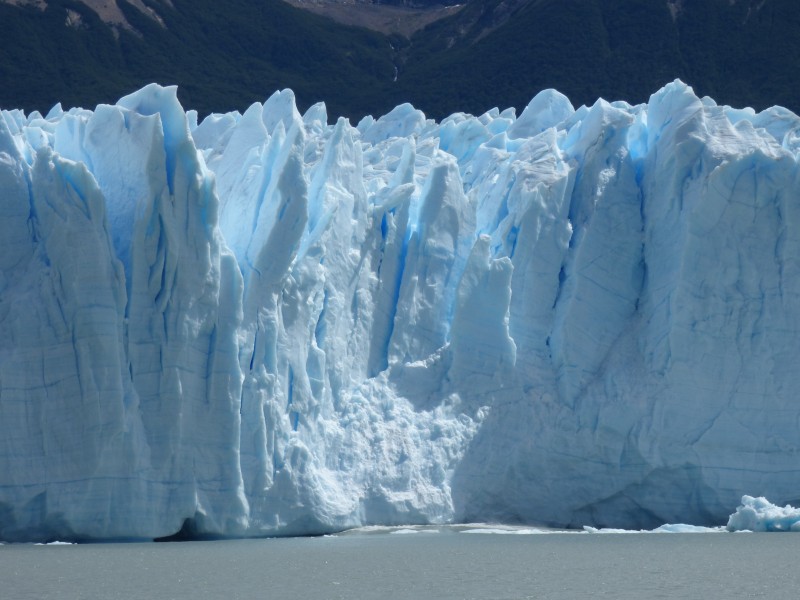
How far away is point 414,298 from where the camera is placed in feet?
73.8

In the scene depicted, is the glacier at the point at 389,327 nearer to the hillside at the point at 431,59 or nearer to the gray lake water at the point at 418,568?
the gray lake water at the point at 418,568

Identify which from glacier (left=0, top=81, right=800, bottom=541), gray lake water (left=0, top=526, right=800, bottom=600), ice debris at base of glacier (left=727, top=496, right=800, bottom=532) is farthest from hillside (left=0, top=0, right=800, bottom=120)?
gray lake water (left=0, top=526, right=800, bottom=600)

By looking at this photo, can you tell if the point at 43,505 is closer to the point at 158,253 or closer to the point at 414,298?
the point at 158,253

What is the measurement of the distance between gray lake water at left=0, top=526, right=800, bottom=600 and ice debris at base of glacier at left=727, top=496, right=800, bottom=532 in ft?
0.68

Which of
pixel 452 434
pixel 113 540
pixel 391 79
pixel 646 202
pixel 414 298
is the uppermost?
pixel 391 79

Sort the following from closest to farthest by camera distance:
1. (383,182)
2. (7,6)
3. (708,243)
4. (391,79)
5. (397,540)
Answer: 1. (397,540)
2. (708,243)
3. (383,182)
4. (7,6)
5. (391,79)

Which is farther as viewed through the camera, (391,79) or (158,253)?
(391,79)

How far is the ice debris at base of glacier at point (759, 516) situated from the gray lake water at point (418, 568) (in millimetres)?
206

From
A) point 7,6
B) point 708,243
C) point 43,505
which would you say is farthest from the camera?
point 7,6

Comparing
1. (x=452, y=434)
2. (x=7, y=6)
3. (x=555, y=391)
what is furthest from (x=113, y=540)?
(x=7, y=6)

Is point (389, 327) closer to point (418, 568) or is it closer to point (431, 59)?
point (418, 568)

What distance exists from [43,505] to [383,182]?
7611 millimetres

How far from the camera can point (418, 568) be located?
56.2 ft

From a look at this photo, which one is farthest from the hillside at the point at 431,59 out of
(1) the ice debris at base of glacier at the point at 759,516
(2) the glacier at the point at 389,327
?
(1) the ice debris at base of glacier at the point at 759,516
